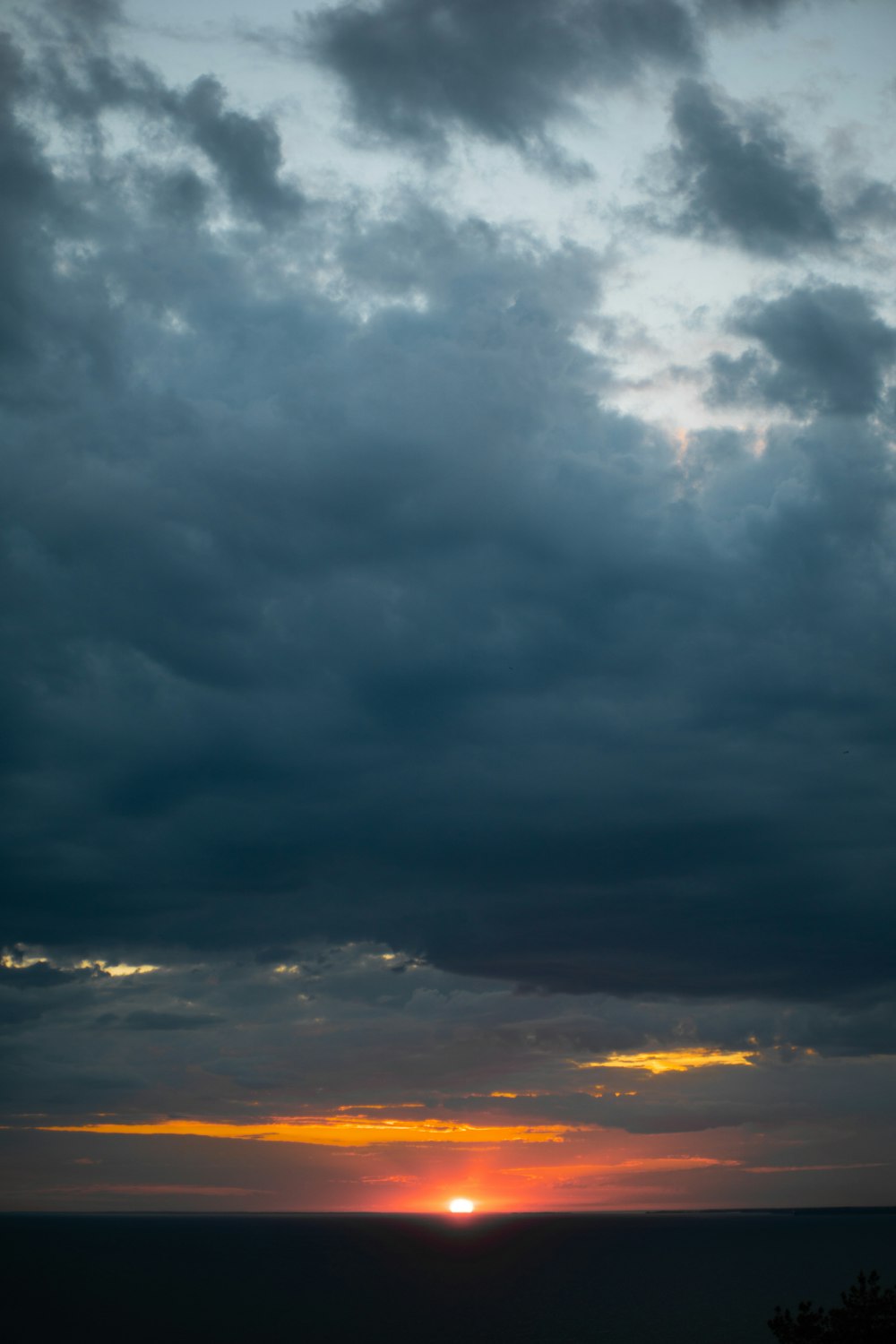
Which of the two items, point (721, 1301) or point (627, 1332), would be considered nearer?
point (627, 1332)

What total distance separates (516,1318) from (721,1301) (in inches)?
1710

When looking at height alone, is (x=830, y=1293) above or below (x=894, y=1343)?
below

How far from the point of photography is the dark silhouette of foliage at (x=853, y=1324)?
157ft

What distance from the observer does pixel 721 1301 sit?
178125 millimetres

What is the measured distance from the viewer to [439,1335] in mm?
139000

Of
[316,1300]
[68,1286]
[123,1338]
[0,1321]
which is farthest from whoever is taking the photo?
[68,1286]

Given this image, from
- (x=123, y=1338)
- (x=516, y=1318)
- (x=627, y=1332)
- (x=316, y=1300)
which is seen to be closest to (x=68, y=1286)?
(x=316, y=1300)

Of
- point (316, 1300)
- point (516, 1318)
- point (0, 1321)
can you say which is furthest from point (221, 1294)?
point (516, 1318)

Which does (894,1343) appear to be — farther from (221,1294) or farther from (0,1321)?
(221,1294)

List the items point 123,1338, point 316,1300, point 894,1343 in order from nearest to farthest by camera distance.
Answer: point 894,1343 < point 123,1338 < point 316,1300

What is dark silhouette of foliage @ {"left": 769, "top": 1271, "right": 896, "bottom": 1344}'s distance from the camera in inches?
1884

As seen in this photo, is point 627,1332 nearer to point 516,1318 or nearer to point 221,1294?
point 516,1318

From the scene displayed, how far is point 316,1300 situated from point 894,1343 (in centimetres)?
15509

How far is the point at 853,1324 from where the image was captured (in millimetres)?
48344
